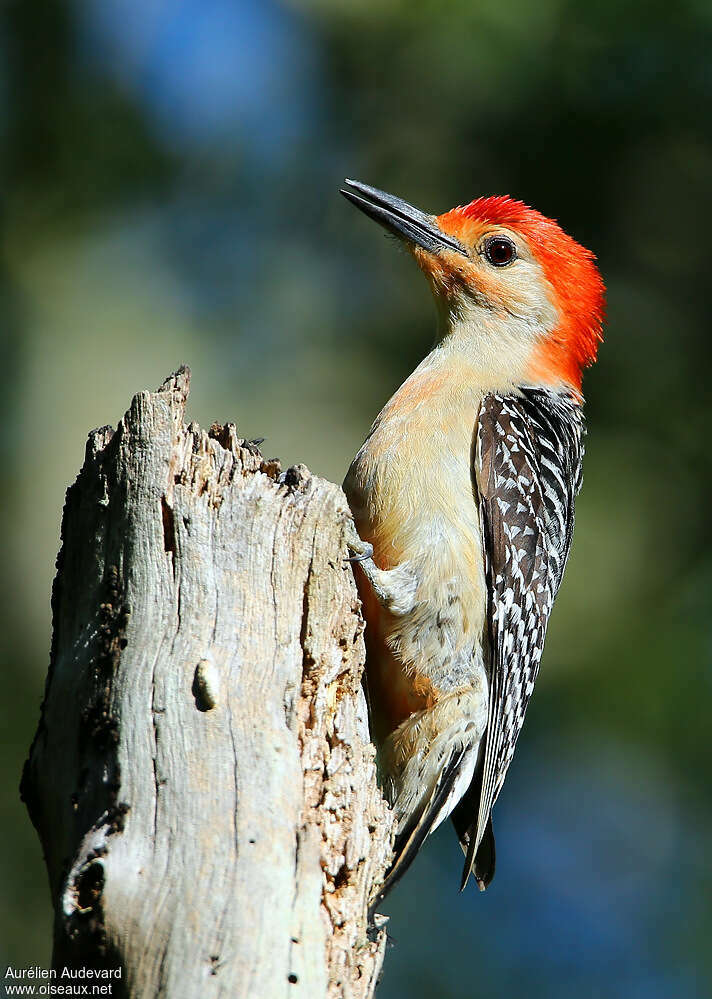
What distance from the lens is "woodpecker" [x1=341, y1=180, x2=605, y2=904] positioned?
19.1 feet

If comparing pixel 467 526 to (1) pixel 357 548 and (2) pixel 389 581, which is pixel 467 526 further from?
(1) pixel 357 548

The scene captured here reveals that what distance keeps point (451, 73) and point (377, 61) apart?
1.07 m

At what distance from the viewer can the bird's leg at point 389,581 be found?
5543mm

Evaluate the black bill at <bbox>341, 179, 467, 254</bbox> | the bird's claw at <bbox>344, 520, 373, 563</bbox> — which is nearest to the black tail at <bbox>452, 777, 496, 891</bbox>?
the bird's claw at <bbox>344, 520, 373, 563</bbox>

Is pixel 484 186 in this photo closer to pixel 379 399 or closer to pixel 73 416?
pixel 379 399

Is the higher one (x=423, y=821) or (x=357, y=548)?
(x=357, y=548)

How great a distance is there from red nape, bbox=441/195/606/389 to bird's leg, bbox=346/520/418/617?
2116 mm

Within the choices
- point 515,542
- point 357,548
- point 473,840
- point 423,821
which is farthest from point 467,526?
point 473,840

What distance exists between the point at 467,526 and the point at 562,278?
7.00 feet

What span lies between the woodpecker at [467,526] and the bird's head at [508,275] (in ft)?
0.04

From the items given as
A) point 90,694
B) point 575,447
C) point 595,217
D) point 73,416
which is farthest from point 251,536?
point 595,217

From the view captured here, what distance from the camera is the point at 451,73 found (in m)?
11.1

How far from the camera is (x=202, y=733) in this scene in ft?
13.0

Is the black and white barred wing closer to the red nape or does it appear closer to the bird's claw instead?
the red nape
